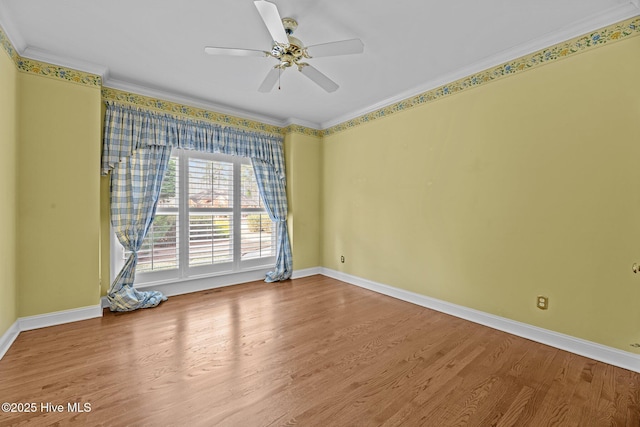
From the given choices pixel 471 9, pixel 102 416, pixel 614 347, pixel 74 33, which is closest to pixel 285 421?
pixel 102 416

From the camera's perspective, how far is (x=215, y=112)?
406cm

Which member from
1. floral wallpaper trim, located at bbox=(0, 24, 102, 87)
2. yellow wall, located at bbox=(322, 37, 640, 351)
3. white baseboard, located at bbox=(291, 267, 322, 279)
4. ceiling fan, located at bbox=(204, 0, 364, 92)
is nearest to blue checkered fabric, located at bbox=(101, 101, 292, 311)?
floral wallpaper trim, located at bbox=(0, 24, 102, 87)

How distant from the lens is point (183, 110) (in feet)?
12.4

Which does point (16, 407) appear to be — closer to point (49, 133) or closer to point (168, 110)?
point (49, 133)

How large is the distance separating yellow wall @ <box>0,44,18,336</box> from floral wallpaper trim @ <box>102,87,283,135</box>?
84 cm

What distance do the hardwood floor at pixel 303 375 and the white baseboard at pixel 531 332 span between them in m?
0.08

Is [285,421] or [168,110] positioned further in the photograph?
[168,110]

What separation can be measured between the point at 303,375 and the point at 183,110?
3570 mm

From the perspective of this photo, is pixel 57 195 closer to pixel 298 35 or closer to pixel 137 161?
pixel 137 161

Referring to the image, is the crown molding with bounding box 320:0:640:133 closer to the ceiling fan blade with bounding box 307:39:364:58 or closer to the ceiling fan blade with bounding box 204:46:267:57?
the ceiling fan blade with bounding box 307:39:364:58

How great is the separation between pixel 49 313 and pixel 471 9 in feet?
15.3

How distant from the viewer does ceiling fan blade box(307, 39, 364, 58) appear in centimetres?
206

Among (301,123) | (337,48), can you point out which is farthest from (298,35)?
(301,123)

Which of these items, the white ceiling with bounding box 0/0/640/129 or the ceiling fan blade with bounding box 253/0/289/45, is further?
the white ceiling with bounding box 0/0/640/129
